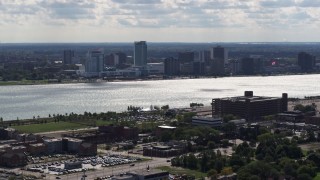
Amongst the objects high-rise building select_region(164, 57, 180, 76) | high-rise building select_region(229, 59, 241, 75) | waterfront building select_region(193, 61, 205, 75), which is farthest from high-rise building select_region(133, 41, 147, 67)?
high-rise building select_region(229, 59, 241, 75)

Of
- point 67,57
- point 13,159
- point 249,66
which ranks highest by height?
point 67,57

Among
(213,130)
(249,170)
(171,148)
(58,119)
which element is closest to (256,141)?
(213,130)

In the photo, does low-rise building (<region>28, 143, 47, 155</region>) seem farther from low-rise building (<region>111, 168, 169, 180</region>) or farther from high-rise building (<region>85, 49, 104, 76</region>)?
high-rise building (<region>85, 49, 104, 76</region>)

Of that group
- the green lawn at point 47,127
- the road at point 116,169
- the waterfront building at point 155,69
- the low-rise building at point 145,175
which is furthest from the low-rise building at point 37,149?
the waterfront building at point 155,69

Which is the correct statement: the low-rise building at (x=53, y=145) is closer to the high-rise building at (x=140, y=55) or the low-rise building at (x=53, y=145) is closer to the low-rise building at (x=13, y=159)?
the low-rise building at (x=13, y=159)

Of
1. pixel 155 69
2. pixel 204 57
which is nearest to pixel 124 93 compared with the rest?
pixel 155 69

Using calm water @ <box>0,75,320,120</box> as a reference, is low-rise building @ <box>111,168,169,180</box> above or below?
below

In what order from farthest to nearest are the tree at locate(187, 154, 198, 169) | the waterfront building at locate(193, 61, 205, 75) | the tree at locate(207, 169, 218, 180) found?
the waterfront building at locate(193, 61, 205, 75) → the tree at locate(187, 154, 198, 169) → the tree at locate(207, 169, 218, 180)

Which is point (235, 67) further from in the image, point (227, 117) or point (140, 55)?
point (227, 117)
